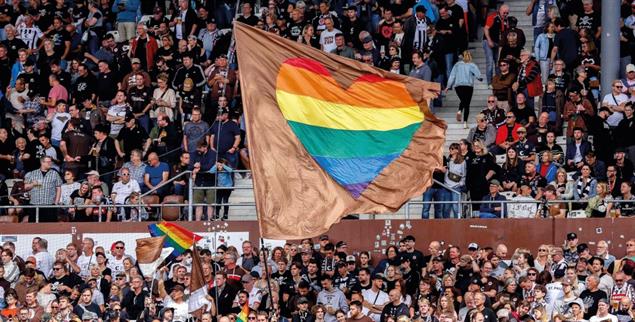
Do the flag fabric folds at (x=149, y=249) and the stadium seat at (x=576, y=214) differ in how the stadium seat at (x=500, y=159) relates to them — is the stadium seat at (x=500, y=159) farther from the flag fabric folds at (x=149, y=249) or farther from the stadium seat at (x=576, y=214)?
the flag fabric folds at (x=149, y=249)

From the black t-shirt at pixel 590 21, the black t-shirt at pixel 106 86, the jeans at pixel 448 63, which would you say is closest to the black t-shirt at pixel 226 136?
the black t-shirt at pixel 106 86

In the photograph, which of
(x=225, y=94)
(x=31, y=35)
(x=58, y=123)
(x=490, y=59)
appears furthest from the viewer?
(x=31, y=35)

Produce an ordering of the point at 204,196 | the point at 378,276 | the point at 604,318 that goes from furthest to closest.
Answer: the point at 204,196 < the point at 378,276 < the point at 604,318

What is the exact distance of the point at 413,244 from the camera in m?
31.6

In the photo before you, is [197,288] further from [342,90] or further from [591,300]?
[591,300]

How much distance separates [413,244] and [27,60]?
33.7 ft

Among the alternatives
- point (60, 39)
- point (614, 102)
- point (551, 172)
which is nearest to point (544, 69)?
point (614, 102)

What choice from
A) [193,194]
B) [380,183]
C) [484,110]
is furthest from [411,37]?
[380,183]

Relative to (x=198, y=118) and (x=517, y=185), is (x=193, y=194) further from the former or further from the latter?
(x=517, y=185)

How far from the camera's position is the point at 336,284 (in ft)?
102

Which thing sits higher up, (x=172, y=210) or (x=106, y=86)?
(x=106, y=86)

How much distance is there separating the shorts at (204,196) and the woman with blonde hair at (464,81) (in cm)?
467

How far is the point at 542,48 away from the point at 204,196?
658cm

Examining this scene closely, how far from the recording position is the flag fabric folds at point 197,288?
2792 centimetres
